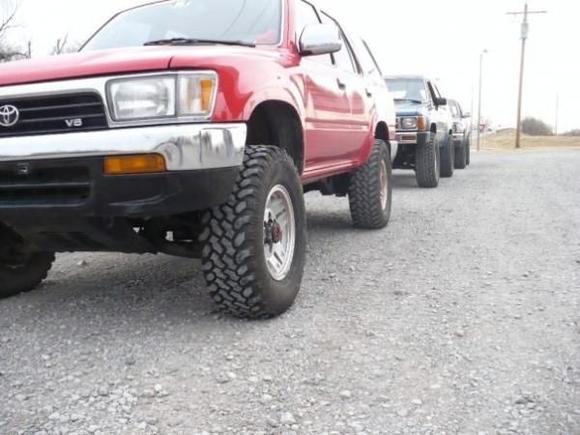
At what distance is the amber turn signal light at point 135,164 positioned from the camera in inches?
107

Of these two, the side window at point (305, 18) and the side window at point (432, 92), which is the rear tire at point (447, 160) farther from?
the side window at point (305, 18)

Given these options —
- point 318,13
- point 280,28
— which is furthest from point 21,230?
point 318,13

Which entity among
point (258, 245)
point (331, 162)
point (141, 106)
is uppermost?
point (141, 106)

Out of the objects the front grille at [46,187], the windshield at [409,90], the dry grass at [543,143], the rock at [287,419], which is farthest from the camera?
the dry grass at [543,143]

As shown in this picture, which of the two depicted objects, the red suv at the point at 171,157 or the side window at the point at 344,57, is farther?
the side window at the point at 344,57

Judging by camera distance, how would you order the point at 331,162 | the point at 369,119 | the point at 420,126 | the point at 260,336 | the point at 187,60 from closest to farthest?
the point at 187,60, the point at 260,336, the point at 331,162, the point at 369,119, the point at 420,126

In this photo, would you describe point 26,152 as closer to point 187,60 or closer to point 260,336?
point 187,60

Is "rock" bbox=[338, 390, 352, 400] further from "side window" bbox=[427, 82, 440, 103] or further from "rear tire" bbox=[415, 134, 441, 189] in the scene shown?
"side window" bbox=[427, 82, 440, 103]

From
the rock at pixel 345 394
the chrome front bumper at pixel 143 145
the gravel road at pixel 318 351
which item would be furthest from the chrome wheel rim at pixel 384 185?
the rock at pixel 345 394

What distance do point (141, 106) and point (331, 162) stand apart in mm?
2241

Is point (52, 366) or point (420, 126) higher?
point (420, 126)

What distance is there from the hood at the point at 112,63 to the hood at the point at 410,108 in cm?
704

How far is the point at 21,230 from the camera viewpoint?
10.2ft

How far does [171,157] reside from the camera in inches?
107
